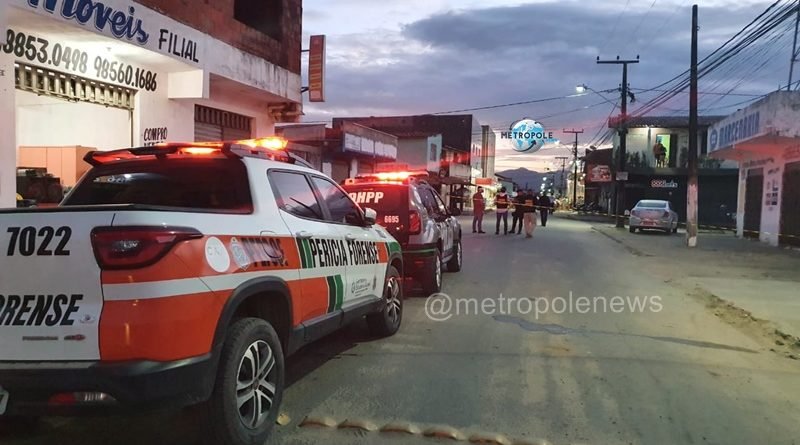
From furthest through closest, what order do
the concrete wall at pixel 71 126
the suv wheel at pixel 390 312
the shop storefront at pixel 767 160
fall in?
the shop storefront at pixel 767 160 → the concrete wall at pixel 71 126 → the suv wheel at pixel 390 312

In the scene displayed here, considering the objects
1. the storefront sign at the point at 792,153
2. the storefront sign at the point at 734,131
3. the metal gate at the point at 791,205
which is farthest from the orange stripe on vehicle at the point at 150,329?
the storefront sign at the point at 792,153

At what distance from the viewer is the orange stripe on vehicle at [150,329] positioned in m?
3.07

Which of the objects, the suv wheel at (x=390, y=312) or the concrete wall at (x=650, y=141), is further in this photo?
the concrete wall at (x=650, y=141)

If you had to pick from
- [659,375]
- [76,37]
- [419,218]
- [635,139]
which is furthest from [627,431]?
[635,139]

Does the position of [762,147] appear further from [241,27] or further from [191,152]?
[191,152]

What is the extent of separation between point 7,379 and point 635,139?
4976 cm

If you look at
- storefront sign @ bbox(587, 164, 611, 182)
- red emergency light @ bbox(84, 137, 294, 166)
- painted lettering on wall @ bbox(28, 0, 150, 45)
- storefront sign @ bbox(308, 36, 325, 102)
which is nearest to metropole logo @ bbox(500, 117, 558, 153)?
storefront sign @ bbox(308, 36, 325, 102)

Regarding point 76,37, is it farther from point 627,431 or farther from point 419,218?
point 627,431

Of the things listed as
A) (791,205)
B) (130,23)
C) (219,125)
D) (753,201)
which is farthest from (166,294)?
(753,201)

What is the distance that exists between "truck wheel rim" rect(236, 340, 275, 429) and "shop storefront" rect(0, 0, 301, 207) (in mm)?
5809

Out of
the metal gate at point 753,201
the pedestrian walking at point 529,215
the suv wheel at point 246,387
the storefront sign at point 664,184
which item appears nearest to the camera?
the suv wheel at point 246,387

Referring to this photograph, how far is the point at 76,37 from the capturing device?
8.93 metres

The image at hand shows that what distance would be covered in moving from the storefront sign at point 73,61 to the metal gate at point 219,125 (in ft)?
5.82

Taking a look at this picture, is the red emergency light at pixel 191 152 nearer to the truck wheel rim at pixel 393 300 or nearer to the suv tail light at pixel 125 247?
the suv tail light at pixel 125 247
